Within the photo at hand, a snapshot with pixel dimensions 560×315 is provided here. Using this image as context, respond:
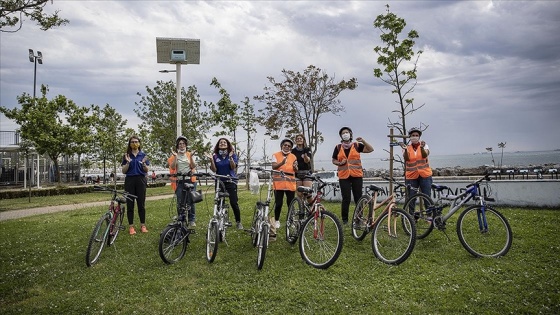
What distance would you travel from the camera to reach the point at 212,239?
19.4 ft

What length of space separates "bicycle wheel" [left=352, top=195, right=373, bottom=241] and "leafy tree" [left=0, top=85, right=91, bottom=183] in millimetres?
25224

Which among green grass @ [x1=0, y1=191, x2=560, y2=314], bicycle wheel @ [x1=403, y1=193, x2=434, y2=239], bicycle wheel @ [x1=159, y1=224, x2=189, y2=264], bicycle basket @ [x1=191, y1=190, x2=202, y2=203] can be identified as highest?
bicycle basket @ [x1=191, y1=190, x2=202, y2=203]

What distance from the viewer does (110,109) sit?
108ft

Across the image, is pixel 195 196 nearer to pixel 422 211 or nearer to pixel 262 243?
pixel 262 243

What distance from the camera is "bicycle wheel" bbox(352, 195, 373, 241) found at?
263 inches

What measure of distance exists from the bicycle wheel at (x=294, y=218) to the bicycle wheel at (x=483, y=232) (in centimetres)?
246

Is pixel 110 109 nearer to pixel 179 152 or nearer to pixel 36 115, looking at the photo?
pixel 36 115

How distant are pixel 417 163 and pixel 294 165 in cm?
246

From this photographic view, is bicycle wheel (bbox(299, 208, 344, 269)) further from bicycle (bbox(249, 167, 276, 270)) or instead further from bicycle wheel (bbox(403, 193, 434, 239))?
bicycle wheel (bbox(403, 193, 434, 239))

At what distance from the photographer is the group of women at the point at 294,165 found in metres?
7.15

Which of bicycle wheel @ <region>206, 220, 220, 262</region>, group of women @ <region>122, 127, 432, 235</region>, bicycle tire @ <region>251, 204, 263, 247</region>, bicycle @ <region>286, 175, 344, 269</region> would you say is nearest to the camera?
bicycle @ <region>286, 175, 344, 269</region>

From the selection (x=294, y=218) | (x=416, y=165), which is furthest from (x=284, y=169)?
(x=416, y=165)

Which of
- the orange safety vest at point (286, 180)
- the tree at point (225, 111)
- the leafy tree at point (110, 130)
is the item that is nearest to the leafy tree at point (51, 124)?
the leafy tree at point (110, 130)

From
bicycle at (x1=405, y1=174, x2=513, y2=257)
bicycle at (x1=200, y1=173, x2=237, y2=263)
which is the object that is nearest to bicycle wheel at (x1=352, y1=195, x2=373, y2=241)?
bicycle at (x1=405, y1=174, x2=513, y2=257)
